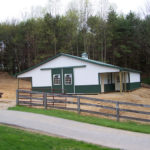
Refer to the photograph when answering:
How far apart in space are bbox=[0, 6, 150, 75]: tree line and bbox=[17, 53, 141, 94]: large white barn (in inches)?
686

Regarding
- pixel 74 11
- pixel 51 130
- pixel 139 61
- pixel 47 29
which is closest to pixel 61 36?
pixel 47 29

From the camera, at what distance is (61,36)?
4281 centimetres

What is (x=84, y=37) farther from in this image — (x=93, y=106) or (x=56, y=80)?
(x=93, y=106)

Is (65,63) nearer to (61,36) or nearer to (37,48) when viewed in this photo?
(61,36)

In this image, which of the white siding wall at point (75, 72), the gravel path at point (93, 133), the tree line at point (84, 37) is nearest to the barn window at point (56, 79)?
the white siding wall at point (75, 72)

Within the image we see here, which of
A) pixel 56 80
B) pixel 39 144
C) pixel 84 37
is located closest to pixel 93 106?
pixel 39 144

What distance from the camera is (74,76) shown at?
2269 cm

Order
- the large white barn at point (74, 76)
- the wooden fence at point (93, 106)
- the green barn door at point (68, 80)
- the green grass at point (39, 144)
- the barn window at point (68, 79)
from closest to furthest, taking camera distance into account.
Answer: the green grass at point (39, 144)
the wooden fence at point (93, 106)
the large white barn at point (74, 76)
the green barn door at point (68, 80)
the barn window at point (68, 79)

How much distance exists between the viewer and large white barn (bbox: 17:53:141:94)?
21.7 m

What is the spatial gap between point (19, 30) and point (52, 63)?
26158mm

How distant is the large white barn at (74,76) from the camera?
2173 centimetres

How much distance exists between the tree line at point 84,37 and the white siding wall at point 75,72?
689 inches

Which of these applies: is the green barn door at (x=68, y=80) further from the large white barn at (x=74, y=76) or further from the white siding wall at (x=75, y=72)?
the white siding wall at (x=75, y=72)

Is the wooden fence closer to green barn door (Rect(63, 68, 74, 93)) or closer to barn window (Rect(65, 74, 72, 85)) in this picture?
green barn door (Rect(63, 68, 74, 93))
